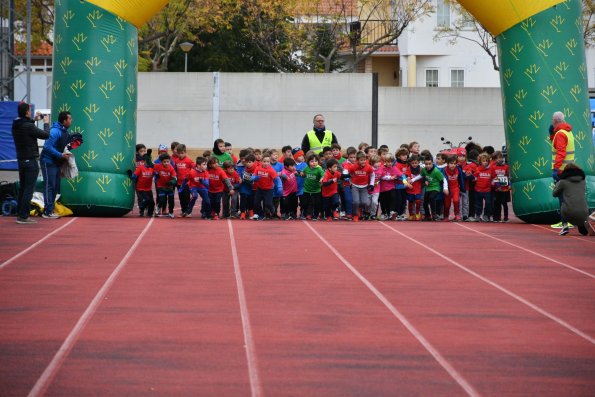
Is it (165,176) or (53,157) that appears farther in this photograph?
(165,176)

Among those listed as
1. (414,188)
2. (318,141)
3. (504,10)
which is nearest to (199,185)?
(318,141)

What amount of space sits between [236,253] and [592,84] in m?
40.2

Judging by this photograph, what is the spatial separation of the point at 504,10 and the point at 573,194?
3.27 meters

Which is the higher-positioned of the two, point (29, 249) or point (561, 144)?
point (561, 144)

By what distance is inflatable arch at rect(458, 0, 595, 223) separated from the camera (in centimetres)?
1848

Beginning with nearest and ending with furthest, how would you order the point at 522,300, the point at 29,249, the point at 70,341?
the point at 70,341 → the point at 522,300 → the point at 29,249

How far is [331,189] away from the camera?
67.4 feet

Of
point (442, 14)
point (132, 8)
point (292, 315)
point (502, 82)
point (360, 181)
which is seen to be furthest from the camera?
point (442, 14)

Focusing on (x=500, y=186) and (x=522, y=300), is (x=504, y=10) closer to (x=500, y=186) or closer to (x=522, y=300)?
(x=500, y=186)

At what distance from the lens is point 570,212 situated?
17.2 m

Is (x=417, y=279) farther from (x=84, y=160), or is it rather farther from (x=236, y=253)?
(x=84, y=160)

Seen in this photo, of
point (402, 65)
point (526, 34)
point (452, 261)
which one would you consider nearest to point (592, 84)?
point (402, 65)

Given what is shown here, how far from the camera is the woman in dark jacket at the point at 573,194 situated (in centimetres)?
1705

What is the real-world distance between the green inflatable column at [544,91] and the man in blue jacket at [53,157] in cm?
678
